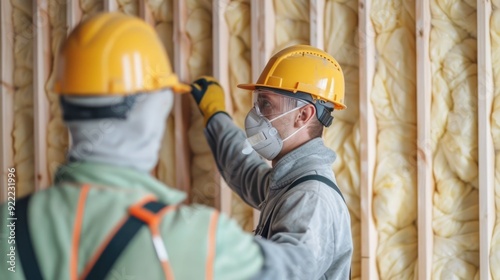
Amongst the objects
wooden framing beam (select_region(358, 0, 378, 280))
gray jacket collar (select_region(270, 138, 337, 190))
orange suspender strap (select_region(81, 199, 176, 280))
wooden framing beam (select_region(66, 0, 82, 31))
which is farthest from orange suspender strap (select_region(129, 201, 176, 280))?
wooden framing beam (select_region(66, 0, 82, 31))

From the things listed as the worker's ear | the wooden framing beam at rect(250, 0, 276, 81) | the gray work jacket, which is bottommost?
the gray work jacket

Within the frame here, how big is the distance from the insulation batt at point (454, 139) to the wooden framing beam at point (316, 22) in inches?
18.8

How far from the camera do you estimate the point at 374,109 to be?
2873 millimetres

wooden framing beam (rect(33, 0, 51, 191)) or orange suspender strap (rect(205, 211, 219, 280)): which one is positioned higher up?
wooden framing beam (rect(33, 0, 51, 191))

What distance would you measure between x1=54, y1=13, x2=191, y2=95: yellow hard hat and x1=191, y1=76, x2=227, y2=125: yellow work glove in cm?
153

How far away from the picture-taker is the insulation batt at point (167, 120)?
3.25 metres

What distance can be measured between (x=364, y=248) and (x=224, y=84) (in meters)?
1.00

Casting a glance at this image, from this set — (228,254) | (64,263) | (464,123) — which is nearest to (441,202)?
(464,123)

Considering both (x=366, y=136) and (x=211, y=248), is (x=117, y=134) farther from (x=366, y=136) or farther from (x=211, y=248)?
(x=366, y=136)

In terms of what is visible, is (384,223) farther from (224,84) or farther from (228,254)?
(228,254)

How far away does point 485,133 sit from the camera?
2.62m

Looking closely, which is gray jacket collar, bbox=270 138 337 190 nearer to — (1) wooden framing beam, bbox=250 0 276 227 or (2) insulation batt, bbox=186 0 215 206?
(1) wooden framing beam, bbox=250 0 276 227

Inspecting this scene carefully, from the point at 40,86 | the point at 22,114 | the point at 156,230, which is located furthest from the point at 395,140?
the point at 22,114

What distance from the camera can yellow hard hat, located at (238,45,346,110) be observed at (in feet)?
7.88
